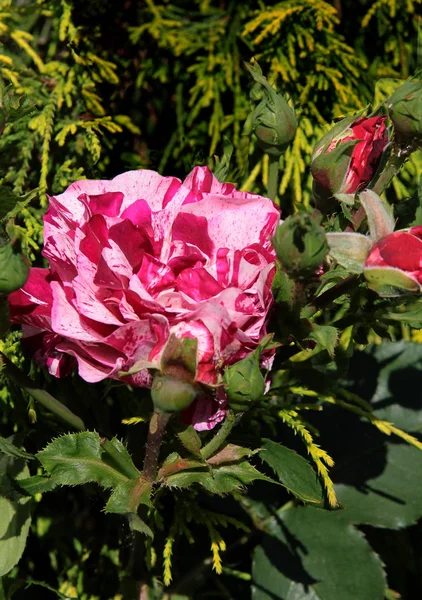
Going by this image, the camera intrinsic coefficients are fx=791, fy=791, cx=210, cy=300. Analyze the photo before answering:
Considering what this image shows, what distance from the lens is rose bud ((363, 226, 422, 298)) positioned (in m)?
0.48

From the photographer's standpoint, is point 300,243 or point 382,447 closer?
Answer: point 300,243

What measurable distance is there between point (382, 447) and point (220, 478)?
325 mm

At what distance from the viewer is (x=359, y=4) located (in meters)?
1.11

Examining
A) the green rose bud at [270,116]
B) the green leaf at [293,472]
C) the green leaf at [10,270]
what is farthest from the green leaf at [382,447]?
the green leaf at [10,270]

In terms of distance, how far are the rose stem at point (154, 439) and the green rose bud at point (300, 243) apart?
129mm

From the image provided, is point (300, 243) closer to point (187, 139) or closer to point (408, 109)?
point (408, 109)

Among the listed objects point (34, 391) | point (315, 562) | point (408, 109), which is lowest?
point (315, 562)

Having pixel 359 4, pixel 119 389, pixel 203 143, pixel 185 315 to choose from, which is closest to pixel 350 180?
pixel 185 315

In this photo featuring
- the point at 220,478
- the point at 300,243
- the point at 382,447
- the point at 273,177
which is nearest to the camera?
the point at 300,243

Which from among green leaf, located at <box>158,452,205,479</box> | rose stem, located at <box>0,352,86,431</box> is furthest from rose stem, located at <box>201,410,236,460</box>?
rose stem, located at <box>0,352,86,431</box>

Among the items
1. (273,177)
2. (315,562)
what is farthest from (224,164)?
(315,562)

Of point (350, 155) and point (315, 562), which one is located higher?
point (350, 155)

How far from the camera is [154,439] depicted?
21.4 inches

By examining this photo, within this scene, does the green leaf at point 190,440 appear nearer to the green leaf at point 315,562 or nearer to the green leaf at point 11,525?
the green leaf at point 11,525
